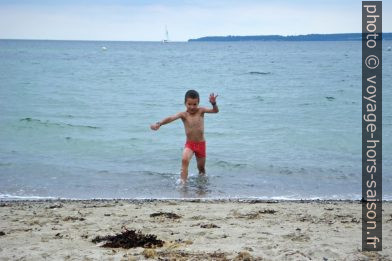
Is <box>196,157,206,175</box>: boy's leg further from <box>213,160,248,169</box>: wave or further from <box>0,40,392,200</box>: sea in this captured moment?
<box>213,160,248,169</box>: wave

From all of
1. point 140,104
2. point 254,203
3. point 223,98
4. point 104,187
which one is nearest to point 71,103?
point 140,104

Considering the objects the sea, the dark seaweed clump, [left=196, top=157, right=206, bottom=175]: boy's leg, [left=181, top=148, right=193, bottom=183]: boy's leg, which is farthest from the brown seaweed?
[left=196, top=157, right=206, bottom=175]: boy's leg

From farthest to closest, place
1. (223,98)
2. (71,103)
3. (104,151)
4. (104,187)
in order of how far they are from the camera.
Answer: (223,98)
(71,103)
(104,151)
(104,187)

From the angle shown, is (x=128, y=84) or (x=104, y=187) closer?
(x=104, y=187)

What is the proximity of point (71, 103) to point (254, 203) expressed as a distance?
14479mm

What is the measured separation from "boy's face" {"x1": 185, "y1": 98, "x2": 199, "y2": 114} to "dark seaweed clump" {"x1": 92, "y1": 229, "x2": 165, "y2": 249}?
3555 millimetres

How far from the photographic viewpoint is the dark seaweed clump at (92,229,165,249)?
4395mm

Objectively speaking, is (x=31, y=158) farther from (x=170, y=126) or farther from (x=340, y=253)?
(x=340, y=253)

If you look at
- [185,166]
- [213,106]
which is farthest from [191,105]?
[185,166]

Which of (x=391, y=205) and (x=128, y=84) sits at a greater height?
(x=128, y=84)

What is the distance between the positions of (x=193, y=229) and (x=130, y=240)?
751 mm

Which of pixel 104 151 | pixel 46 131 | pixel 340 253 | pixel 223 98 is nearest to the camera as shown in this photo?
pixel 340 253

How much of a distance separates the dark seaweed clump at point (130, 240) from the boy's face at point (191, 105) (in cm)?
355

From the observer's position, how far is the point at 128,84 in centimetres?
2889
